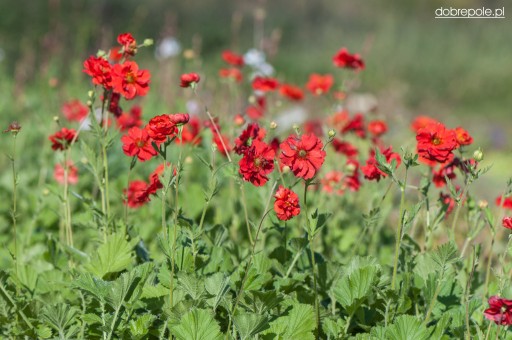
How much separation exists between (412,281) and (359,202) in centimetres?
156

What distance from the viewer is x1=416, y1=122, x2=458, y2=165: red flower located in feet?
4.86

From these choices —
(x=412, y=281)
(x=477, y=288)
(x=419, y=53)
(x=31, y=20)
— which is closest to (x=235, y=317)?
(x=412, y=281)

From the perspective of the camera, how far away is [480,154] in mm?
1420

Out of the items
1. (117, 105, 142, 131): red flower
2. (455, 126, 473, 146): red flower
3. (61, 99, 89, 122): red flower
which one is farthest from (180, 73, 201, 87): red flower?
(61, 99, 89, 122): red flower

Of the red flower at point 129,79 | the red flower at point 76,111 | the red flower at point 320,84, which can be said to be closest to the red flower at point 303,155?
the red flower at point 129,79

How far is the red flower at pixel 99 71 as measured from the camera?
1.61m

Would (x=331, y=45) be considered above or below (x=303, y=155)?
below

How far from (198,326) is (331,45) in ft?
29.8

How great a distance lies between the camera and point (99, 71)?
5.30ft

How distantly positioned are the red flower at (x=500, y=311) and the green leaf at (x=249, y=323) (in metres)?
0.44

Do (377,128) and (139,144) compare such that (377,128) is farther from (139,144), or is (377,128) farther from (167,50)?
(167,50)

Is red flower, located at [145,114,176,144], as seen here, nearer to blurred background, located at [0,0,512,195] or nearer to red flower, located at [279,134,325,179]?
red flower, located at [279,134,325,179]

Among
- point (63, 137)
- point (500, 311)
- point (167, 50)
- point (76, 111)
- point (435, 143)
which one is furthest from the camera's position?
point (167, 50)

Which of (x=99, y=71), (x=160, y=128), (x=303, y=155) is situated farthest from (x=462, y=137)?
(x=99, y=71)
